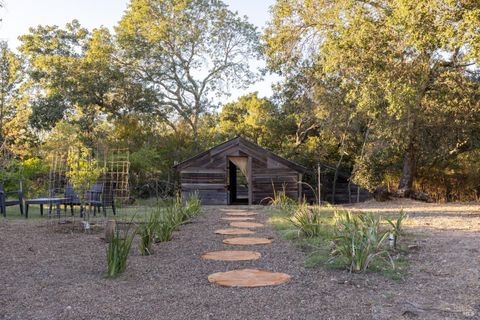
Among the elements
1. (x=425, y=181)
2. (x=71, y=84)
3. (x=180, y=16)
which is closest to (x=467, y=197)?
(x=425, y=181)

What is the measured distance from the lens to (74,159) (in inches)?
316

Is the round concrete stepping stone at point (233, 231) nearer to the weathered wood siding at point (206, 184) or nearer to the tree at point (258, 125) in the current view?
the weathered wood siding at point (206, 184)

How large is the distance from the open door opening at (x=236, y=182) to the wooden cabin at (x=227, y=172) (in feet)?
0.65

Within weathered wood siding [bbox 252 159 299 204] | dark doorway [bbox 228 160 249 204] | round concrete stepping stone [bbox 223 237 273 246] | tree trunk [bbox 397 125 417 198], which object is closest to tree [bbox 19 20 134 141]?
dark doorway [bbox 228 160 249 204]

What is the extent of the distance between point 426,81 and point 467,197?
9.81m

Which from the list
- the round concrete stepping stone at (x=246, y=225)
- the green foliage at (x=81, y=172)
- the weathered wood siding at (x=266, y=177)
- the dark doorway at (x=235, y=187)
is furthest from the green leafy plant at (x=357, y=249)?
the dark doorway at (x=235, y=187)

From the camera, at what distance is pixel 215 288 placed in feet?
12.9

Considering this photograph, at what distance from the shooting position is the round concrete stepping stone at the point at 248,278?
405cm

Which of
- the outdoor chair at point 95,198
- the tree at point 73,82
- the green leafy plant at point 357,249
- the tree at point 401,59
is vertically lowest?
the green leafy plant at point 357,249

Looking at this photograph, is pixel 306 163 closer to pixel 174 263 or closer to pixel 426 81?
pixel 426 81

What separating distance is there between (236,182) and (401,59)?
1132 cm

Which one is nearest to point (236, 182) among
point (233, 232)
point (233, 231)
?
point (233, 231)

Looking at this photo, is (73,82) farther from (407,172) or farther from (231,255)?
(231,255)

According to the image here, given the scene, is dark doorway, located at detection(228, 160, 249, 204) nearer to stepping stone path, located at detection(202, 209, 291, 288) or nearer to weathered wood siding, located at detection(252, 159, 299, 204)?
weathered wood siding, located at detection(252, 159, 299, 204)
